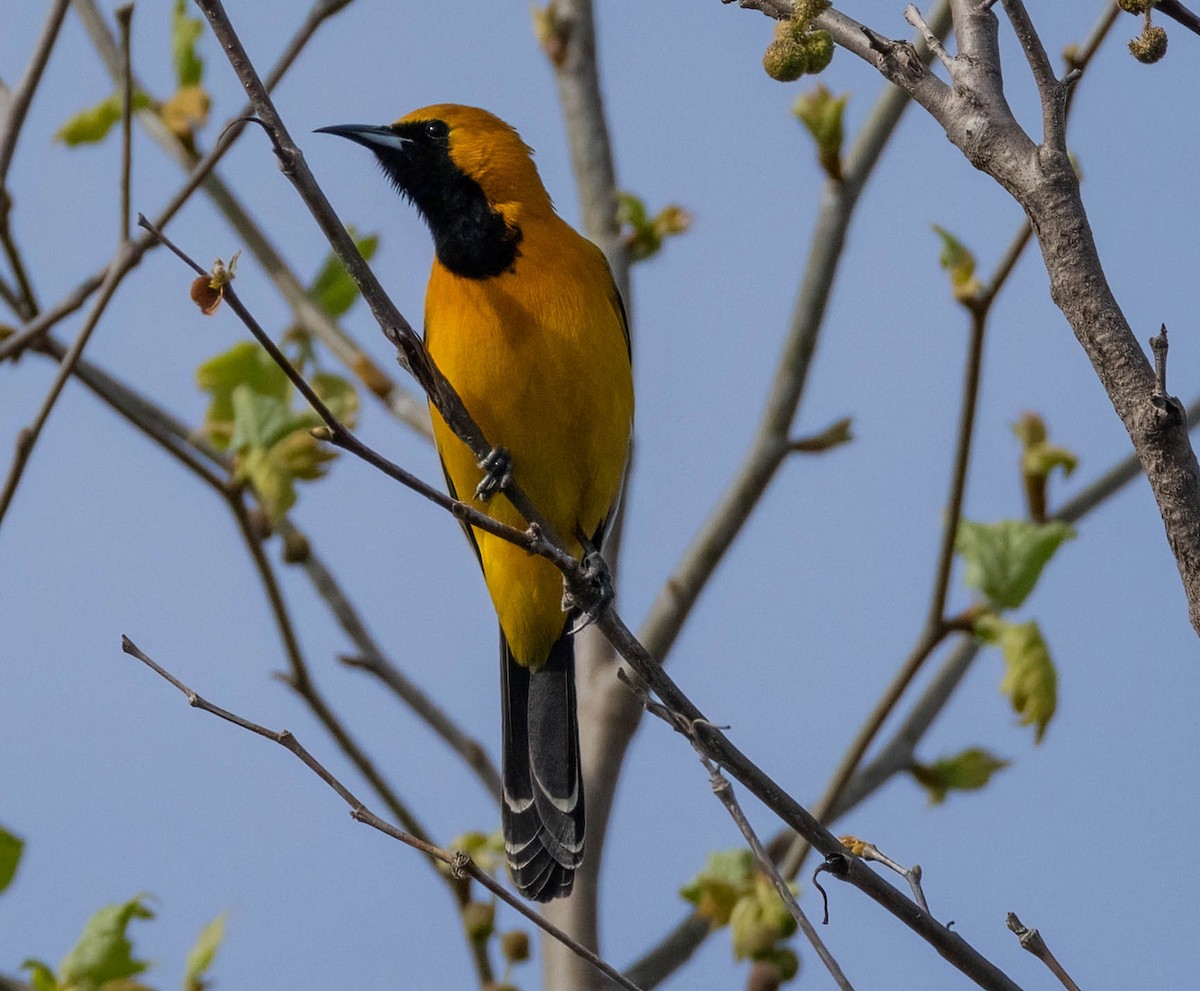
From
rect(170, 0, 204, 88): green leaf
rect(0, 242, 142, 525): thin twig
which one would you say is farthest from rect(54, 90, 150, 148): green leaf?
rect(0, 242, 142, 525): thin twig

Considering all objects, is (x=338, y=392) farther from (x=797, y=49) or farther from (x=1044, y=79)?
(x=1044, y=79)

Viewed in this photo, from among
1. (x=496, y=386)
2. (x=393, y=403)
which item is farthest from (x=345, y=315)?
(x=496, y=386)

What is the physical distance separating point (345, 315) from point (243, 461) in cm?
115

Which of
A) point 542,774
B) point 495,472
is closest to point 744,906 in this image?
point 542,774

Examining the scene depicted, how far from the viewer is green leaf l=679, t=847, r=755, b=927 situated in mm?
3934

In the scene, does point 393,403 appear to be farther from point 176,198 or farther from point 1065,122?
point 1065,122

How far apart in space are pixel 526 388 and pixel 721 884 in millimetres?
1372

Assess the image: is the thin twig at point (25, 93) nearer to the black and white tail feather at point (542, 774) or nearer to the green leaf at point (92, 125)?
the green leaf at point (92, 125)

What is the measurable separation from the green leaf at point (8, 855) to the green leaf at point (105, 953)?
21 centimetres

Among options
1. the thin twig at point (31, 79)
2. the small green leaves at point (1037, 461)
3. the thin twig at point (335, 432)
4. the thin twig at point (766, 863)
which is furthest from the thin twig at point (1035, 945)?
the thin twig at point (31, 79)

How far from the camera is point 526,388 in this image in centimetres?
407

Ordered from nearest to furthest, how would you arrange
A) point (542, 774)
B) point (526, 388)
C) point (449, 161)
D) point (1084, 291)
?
point (1084, 291) < point (526, 388) < point (542, 774) < point (449, 161)

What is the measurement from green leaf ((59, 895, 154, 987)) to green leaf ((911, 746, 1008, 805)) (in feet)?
6.85

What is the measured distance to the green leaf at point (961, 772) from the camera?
414 cm
